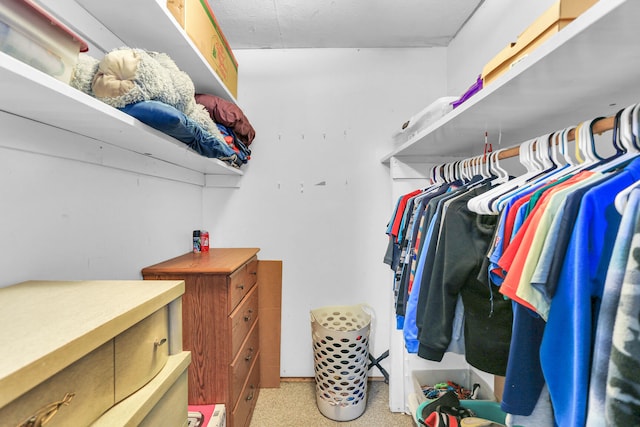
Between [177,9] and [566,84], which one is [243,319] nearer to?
[177,9]

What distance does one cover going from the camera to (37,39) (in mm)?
609

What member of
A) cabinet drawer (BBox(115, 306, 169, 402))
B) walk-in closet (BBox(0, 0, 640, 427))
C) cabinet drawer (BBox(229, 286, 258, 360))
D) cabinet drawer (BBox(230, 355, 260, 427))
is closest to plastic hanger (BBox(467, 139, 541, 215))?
walk-in closet (BBox(0, 0, 640, 427))

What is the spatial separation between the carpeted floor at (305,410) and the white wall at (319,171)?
15 cm

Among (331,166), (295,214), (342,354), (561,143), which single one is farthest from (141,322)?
(331,166)

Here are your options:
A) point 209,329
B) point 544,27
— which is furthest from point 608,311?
point 209,329

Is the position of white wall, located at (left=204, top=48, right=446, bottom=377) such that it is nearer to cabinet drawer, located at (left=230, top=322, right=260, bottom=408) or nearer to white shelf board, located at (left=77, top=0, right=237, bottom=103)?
cabinet drawer, located at (left=230, top=322, right=260, bottom=408)

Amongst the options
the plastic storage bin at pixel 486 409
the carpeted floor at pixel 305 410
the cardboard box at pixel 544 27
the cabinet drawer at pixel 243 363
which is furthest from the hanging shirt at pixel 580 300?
the carpeted floor at pixel 305 410

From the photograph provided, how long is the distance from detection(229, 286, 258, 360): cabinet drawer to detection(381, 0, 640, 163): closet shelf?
1.23 metres

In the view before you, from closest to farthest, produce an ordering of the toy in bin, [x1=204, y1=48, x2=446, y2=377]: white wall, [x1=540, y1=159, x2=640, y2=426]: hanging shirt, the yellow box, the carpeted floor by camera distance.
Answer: [x1=540, y1=159, x2=640, y2=426]: hanging shirt < the yellow box < the toy in bin < the carpeted floor < [x1=204, y1=48, x2=446, y2=377]: white wall

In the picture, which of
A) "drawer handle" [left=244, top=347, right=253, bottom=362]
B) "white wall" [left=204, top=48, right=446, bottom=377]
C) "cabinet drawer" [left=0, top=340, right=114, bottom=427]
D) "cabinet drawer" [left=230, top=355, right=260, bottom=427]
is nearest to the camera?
"cabinet drawer" [left=0, top=340, right=114, bottom=427]

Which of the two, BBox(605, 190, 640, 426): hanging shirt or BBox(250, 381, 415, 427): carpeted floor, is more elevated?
BBox(605, 190, 640, 426): hanging shirt

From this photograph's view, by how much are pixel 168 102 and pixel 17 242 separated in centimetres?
58

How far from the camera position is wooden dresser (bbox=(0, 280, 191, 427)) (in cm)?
43

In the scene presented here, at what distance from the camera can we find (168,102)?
102 cm
